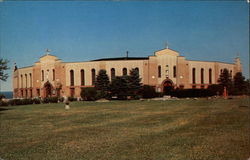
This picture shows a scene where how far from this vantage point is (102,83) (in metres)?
33.3

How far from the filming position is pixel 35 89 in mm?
13125

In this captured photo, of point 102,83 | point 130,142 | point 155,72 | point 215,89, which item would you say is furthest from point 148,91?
point 130,142

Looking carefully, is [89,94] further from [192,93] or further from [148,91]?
[192,93]

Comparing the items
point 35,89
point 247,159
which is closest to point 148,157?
point 247,159

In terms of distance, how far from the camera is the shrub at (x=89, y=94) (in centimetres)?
3177

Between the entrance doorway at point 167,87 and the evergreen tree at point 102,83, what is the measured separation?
6.45 metres

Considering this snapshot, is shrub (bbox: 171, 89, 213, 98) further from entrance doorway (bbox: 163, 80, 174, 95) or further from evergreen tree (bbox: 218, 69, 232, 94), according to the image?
evergreen tree (bbox: 218, 69, 232, 94)

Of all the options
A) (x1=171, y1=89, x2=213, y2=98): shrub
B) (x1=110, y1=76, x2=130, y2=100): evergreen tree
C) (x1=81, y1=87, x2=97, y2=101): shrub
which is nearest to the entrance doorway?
(x1=171, y1=89, x2=213, y2=98): shrub

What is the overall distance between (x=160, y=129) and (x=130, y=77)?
76.6ft

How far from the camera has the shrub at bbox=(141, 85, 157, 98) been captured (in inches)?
1237

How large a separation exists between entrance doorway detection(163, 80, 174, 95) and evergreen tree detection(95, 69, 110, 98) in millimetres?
6450

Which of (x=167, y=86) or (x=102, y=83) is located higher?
(x=102, y=83)

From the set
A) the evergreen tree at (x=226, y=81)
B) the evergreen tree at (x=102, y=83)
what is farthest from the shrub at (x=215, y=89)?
the evergreen tree at (x=102, y=83)

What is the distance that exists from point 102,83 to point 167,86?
7.48 metres
